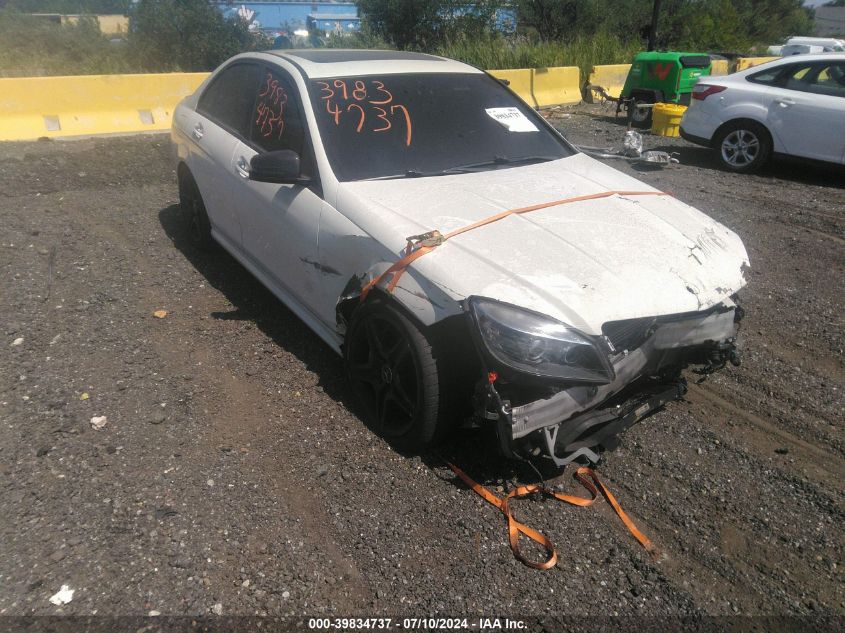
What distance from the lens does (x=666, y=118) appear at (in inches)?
419

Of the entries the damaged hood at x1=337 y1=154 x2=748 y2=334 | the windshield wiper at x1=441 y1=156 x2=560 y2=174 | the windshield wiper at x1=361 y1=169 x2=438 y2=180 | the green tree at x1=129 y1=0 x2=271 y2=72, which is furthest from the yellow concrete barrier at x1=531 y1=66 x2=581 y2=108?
the windshield wiper at x1=361 y1=169 x2=438 y2=180

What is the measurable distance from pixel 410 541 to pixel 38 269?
4003 mm

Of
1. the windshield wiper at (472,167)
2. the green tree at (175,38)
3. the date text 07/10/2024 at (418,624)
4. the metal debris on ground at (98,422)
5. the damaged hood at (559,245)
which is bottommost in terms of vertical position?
the date text 07/10/2024 at (418,624)

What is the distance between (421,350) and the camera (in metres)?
2.79

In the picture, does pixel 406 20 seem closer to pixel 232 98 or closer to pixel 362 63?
pixel 232 98

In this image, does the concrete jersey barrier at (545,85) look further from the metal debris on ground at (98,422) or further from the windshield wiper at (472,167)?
the metal debris on ground at (98,422)

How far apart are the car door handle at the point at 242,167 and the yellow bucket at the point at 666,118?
859 cm

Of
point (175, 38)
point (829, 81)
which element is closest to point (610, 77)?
point (829, 81)

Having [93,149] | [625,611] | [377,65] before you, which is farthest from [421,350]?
[93,149]

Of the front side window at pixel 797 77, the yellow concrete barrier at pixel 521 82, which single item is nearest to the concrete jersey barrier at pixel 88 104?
the yellow concrete barrier at pixel 521 82

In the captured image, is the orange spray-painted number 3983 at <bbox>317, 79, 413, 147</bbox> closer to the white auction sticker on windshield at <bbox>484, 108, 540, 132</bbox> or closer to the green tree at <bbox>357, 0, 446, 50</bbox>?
the white auction sticker on windshield at <bbox>484, 108, 540, 132</bbox>

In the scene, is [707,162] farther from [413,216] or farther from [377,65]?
[413,216]

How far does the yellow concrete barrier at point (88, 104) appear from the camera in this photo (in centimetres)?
790

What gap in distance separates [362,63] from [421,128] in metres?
0.71
